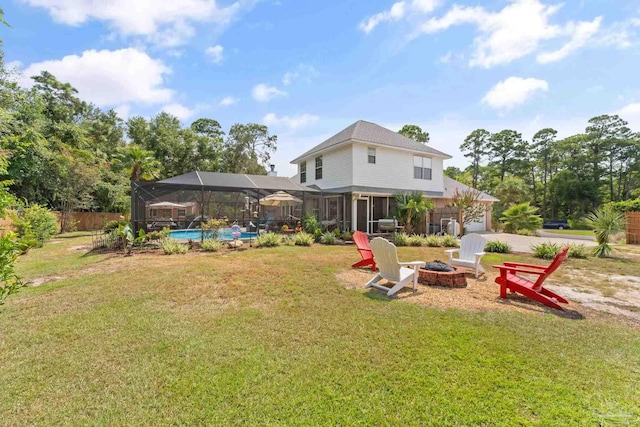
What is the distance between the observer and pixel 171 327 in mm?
3934

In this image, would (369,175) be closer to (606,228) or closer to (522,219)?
(606,228)

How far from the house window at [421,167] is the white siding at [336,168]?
523 centimetres

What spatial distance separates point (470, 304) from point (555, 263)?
1.78 m

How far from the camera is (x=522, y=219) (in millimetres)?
19734

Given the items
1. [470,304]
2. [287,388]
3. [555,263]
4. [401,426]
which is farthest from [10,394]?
[555,263]

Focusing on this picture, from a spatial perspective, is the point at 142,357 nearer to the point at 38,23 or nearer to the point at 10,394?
the point at 10,394

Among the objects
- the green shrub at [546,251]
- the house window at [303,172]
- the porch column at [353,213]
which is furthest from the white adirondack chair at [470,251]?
the house window at [303,172]

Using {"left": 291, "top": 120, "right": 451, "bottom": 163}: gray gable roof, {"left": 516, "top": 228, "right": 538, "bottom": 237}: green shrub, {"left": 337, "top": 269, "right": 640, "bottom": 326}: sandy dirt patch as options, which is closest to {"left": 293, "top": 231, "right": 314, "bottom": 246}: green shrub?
{"left": 337, "top": 269, "right": 640, "bottom": 326}: sandy dirt patch

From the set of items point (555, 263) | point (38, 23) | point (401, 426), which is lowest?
point (401, 426)

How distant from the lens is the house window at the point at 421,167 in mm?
18594

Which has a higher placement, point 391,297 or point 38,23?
point 38,23

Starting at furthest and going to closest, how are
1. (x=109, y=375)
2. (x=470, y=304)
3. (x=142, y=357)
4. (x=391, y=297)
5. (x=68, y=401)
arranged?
1. (x=391, y=297)
2. (x=470, y=304)
3. (x=142, y=357)
4. (x=109, y=375)
5. (x=68, y=401)

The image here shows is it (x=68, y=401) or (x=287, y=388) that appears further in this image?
(x=287, y=388)

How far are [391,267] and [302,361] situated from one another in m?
3.17
